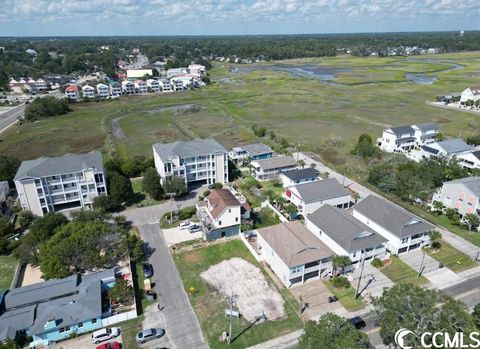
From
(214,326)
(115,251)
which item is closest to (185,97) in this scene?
(115,251)

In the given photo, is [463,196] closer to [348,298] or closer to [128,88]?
[348,298]

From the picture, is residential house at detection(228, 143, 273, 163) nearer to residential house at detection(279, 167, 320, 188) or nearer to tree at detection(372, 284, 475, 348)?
residential house at detection(279, 167, 320, 188)

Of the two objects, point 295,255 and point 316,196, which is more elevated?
point 295,255

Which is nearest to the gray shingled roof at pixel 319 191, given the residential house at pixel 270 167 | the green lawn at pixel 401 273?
the residential house at pixel 270 167

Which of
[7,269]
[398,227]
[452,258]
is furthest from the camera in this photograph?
[398,227]

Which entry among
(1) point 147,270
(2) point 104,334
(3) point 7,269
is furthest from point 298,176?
(3) point 7,269

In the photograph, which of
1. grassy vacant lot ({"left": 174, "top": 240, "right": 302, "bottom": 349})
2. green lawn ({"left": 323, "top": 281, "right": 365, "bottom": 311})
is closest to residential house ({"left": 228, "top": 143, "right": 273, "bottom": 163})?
grassy vacant lot ({"left": 174, "top": 240, "right": 302, "bottom": 349})
